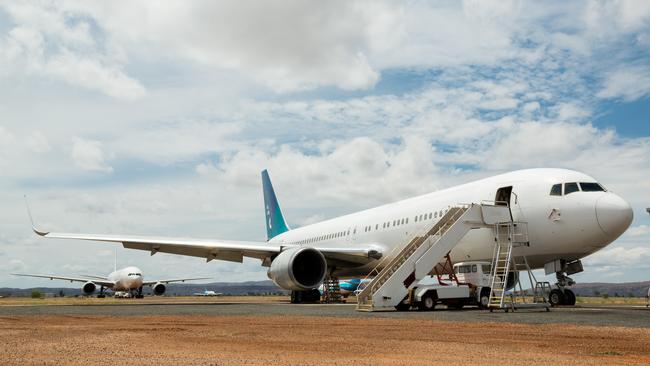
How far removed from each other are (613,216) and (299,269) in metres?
10.7

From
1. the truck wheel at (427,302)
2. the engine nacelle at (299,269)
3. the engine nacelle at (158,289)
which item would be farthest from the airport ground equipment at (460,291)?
the engine nacelle at (158,289)

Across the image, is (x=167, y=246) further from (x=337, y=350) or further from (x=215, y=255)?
(x=337, y=350)

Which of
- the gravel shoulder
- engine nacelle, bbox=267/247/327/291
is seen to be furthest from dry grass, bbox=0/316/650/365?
engine nacelle, bbox=267/247/327/291

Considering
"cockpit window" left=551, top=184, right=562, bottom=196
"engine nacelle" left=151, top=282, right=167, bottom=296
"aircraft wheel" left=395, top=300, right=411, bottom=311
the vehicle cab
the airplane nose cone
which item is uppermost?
"cockpit window" left=551, top=184, right=562, bottom=196

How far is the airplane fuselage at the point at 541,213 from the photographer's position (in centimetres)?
1630

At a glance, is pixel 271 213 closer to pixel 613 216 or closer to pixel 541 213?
pixel 541 213

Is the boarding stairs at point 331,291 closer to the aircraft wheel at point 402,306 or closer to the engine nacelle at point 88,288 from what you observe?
the aircraft wheel at point 402,306

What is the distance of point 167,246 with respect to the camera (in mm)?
25688

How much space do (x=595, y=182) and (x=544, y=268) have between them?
286 cm

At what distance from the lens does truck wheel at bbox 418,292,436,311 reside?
16750 mm

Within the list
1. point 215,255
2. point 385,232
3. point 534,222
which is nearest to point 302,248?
point 385,232

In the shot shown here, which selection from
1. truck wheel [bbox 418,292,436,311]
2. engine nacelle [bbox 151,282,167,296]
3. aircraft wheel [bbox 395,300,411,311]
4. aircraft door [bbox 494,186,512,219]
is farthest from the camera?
engine nacelle [bbox 151,282,167,296]

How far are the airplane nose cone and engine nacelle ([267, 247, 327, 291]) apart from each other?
30.4 ft

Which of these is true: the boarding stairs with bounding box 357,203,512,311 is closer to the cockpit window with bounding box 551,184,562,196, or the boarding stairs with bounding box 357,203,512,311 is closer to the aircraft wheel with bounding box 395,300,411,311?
the aircraft wheel with bounding box 395,300,411,311
